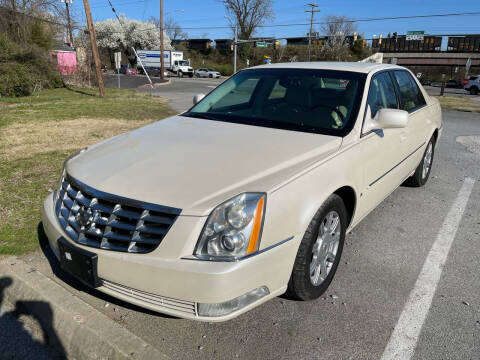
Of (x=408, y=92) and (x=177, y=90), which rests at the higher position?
(x=408, y=92)

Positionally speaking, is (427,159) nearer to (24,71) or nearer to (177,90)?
(24,71)

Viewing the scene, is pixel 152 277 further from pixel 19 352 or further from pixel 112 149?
pixel 112 149

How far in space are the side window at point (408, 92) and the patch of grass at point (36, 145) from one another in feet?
12.7

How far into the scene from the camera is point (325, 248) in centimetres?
268

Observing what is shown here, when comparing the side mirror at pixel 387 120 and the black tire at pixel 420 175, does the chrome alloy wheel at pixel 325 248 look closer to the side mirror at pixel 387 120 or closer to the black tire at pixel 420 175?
the side mirror at pixel 387 120

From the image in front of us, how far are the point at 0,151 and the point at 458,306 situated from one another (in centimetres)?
700

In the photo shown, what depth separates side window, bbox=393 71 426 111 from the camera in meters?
4.19

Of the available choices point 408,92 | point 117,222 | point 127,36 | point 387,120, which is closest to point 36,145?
point 117,222

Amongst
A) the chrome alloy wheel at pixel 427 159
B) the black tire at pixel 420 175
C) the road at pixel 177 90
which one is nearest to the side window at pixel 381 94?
the black tire at pixel 420 175

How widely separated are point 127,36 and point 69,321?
7768 cm

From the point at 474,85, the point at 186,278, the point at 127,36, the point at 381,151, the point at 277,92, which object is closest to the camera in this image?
the point at 186,278

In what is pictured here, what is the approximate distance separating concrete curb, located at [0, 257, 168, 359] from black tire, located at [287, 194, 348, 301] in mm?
878

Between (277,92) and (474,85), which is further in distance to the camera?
(474,85)

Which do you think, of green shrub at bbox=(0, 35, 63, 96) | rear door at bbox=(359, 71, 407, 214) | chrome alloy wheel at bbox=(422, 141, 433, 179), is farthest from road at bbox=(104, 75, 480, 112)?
rear door at bbox=(359, 71, 407, 214)
